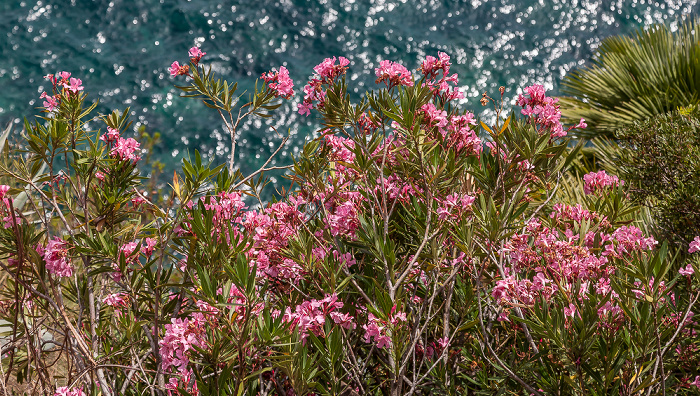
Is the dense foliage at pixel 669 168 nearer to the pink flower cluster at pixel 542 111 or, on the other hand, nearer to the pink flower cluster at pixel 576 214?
the pink flower cluster at pixel 576 214

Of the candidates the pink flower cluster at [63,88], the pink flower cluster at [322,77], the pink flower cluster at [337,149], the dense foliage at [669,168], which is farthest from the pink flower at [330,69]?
the dense foliage at [669,168]

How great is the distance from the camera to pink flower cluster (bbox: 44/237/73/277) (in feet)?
4.06

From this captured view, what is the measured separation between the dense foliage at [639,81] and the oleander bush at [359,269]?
11.7 ft

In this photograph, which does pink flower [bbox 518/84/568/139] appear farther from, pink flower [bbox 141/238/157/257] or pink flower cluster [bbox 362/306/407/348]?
pink flower [bbox 141/238/157/257]

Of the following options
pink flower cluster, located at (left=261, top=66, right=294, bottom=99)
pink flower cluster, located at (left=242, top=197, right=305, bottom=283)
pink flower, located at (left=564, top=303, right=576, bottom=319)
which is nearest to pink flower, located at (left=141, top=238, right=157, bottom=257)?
pink flower cluster, located at (left=242, top=197, right=305, bottom=283)

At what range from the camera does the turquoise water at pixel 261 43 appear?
30.1 ft

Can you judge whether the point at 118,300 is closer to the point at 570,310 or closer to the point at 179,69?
the point at 179,69

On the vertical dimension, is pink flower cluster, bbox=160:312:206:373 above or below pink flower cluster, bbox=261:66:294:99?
below

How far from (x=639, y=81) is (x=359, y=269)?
4472 mm

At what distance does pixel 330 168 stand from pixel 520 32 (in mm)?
10807

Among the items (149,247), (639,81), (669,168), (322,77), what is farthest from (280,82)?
(639,81)

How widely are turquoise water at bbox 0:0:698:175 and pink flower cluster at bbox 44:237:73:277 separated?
7616mm

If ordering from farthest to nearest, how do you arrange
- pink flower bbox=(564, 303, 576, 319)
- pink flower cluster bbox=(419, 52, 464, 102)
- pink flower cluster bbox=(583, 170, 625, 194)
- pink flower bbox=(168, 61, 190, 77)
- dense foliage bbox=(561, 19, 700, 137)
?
dense foliage bbox=(561, 19, 700, 137)
pink flower cluster bbox=(583, 170, 625, 194)
pink flower bbox=(168, 61, 190, 77)
pink flower cluster bbox=(419, 52, 464, 102)
pink flower bbox=(564, 303, 576, 319)

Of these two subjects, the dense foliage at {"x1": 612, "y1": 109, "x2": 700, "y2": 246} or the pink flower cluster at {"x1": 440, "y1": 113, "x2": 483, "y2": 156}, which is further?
the dense foliage at {"x1": 612, "y1": 109, "x2": 700, "y2": 246}
